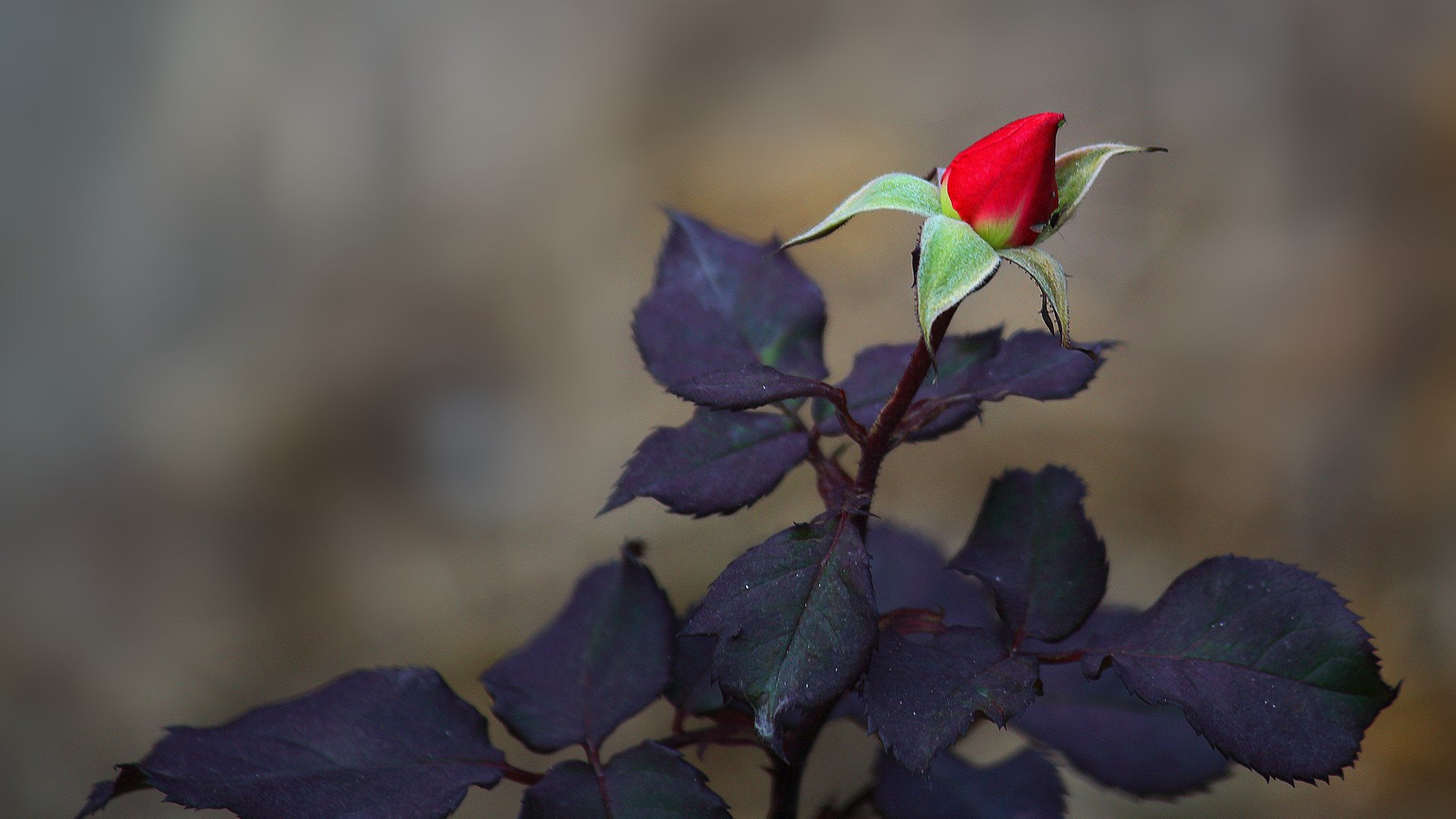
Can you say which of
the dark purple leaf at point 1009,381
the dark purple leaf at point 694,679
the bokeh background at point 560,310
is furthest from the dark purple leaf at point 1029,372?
the bokeh background at point 560,310

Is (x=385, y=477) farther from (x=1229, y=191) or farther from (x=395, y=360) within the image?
(x=1229, y=191)

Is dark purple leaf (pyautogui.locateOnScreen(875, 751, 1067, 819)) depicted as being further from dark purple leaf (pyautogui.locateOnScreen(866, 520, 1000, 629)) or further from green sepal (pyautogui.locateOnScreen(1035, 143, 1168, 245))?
green sepal (pyautogui.locateOnScreen(1035, 143, 1168, 245))

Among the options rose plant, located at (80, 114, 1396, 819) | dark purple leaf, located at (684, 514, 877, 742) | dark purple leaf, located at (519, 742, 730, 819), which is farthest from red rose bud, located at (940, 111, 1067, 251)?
dark purple leaf, located at (519, 742, 730, 819)

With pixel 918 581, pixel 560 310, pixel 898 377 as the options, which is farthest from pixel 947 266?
pixel 560 310

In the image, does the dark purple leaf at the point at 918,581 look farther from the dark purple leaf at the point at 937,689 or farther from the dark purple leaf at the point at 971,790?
the dark purple leaf at the point at 937,689

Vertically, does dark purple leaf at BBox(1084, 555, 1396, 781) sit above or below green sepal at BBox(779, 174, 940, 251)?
below

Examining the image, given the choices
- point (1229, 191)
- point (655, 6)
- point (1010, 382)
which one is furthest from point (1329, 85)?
point (1010, 382)
